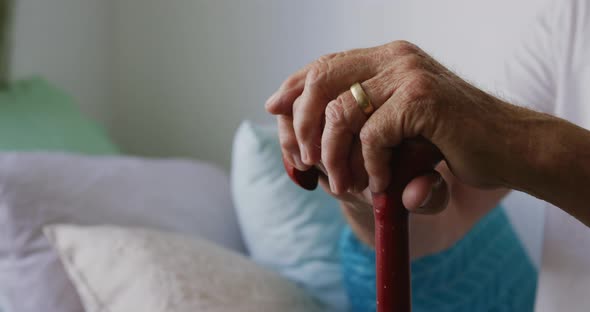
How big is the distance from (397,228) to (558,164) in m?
0.15

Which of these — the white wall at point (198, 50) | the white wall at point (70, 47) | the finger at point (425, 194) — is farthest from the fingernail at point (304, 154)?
the white wall at point (70, 47)

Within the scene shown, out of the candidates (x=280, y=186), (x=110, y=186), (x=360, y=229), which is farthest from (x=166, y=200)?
(x=360, y=229)

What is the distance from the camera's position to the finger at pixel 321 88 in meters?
0.72

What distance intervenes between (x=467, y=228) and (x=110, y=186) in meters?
0.72

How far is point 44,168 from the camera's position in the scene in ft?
4.66

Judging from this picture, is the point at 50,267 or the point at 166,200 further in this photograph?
the point at 166,200

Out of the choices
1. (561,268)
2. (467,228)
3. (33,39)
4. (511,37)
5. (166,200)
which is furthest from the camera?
(33,39)

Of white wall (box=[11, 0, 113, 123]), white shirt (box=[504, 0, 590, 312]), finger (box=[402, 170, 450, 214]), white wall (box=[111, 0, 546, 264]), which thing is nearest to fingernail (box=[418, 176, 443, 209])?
finger (box=[402, 170, 450, 214])

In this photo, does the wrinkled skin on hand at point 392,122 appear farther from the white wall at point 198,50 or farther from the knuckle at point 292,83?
the white wall at point 198,50

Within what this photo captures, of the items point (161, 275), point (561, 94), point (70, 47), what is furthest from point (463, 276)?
point (70, 47)

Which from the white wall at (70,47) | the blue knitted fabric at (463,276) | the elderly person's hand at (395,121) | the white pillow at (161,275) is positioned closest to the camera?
the elderly person's hand at (395,121)

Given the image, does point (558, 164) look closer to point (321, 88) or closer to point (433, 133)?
point (433, 133)

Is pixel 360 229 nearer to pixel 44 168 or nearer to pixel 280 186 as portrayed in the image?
pixel 280 186

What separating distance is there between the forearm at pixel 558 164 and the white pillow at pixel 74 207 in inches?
34.5
